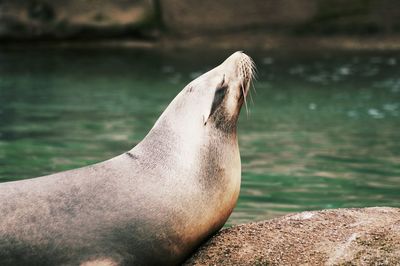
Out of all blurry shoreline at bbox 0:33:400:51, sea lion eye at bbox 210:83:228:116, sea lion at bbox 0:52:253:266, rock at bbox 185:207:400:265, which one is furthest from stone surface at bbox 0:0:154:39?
rock at bbox 185:207:400:265

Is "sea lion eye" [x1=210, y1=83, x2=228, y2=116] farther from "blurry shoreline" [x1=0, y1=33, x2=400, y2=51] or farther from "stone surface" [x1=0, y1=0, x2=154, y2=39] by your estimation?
"stone surface" [x1=0, y1=0, x2=154, y2=39]

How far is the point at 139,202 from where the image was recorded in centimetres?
385

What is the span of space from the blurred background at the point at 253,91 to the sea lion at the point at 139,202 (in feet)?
5.05

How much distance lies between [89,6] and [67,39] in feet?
2.49

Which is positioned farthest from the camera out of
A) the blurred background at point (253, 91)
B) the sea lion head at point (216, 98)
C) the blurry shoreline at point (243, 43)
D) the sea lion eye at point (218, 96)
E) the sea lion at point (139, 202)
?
the blurry shoreline at point (243, 43)

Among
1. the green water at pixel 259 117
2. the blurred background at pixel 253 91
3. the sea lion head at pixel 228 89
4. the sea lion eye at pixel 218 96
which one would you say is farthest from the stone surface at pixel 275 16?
the sea lion eye at pixel 218 96

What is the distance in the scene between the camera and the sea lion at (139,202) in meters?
3.69

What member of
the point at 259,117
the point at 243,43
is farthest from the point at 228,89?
the point at 243,43

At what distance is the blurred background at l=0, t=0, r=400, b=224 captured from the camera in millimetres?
7121

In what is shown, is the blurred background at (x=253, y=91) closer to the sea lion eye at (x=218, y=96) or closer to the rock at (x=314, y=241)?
the sea lion eye at (x=218, y=96)

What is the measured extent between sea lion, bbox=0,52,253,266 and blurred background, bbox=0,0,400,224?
5.05 ft

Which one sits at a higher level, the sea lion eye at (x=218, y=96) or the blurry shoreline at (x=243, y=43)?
the blurry shoreline at (x=243, y=43)

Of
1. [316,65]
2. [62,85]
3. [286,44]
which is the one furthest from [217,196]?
[286,44]

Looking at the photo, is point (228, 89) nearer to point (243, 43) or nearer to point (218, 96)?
point (218, 96)
